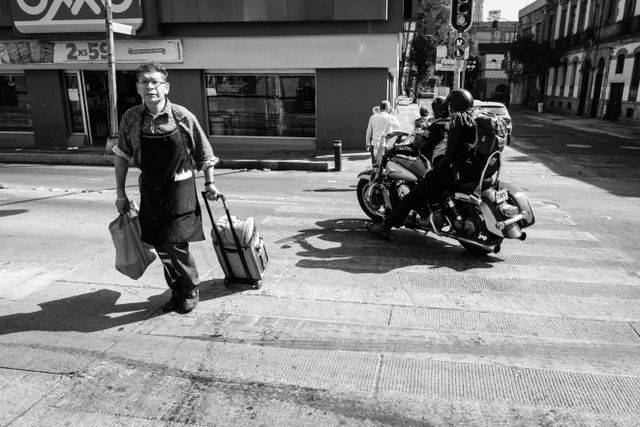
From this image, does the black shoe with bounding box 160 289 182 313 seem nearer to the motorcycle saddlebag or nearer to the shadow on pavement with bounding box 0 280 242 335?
the shadow on pavement with bounding box 0 280 242 335

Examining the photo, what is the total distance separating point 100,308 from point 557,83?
45.7m

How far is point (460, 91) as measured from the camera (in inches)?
209

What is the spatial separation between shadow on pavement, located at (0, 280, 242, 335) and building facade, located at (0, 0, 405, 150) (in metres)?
11.3

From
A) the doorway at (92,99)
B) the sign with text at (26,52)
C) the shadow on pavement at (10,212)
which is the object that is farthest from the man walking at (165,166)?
the sign with text at (26,52)

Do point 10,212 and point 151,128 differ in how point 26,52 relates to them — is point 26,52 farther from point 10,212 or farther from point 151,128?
point 151,128

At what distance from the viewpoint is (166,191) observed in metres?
3.91

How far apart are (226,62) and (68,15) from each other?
15.8 feet

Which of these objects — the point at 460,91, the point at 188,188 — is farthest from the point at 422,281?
the point at 188,188

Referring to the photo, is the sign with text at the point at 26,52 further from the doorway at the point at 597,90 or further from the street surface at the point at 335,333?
the doorway at the point at 597,90

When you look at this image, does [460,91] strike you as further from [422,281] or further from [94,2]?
[94,2]

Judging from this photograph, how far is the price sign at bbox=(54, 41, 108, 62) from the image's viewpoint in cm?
1552

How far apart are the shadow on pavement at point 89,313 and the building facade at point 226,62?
1134 cm

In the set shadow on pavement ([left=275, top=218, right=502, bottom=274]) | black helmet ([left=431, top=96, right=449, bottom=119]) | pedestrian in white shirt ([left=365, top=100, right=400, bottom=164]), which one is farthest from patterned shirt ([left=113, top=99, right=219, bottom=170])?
pedestrian in white shirt ([left=365, top=100, right=400, bottom=164])

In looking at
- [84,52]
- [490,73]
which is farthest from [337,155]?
[490,73]
